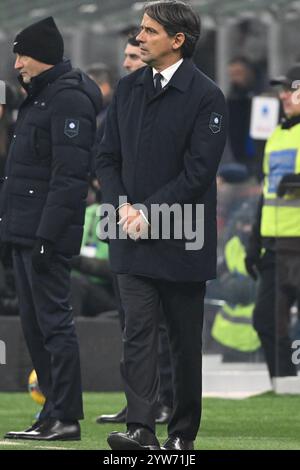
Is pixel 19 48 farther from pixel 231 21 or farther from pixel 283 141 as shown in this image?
pixel 231 21

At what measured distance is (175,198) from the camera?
27.7 ft

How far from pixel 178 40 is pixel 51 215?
1283mm

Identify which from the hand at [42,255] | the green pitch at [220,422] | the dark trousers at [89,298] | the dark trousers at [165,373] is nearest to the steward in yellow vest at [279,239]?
the green pitch at [220,422]

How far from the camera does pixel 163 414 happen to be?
10.7m

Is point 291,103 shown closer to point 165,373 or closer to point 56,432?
point 165,373

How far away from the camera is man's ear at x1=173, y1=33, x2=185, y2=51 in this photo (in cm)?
863

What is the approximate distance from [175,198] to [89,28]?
44.4 ft

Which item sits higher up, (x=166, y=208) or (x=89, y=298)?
(x=166, y=208)

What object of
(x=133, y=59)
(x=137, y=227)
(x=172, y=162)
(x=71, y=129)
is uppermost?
(x=133, y=59)

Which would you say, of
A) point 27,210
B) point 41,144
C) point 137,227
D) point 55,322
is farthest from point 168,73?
point 55,322

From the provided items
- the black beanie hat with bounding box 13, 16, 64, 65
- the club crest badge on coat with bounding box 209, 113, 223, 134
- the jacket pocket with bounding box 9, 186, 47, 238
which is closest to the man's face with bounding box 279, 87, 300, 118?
the black beanie hat with bounding box 13, 16, 64, 65

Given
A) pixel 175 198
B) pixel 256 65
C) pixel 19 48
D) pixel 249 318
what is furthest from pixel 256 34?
pixel 175 198

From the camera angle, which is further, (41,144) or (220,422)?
(220,422)

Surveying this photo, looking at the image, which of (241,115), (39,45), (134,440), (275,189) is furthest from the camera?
(241,115)
